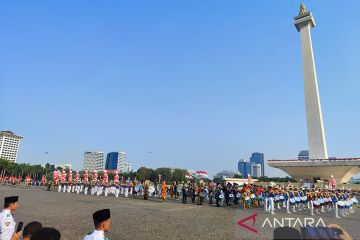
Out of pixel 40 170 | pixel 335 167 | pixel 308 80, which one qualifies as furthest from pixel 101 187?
pixel 40 170

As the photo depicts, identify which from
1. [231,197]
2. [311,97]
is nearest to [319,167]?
[311,97]

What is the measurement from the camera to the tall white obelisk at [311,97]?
5547 cm

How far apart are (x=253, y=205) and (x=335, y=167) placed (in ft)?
121

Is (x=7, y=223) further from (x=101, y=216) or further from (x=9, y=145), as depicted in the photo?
(x=9, y=145)

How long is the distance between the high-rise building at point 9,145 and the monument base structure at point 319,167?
145792mm

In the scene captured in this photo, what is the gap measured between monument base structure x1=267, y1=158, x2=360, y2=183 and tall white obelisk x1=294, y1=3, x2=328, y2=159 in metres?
2.71

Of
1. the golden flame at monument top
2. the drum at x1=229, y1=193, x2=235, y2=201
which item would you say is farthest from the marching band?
the golden flame at monument top

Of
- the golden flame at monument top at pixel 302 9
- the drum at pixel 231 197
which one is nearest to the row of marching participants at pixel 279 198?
the drum at pixel 231 197

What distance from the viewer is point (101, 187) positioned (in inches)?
1271

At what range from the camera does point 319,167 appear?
52750 mm

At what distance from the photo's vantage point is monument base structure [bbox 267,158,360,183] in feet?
166

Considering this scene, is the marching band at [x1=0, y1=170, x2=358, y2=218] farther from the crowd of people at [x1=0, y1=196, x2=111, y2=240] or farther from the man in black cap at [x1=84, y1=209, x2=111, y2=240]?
the man in black cap at [x1=84, y1=209, x2=111, y2=240]

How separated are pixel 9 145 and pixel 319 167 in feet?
530

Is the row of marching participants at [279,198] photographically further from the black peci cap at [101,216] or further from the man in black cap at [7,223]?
the black peci cap at [101,216]
